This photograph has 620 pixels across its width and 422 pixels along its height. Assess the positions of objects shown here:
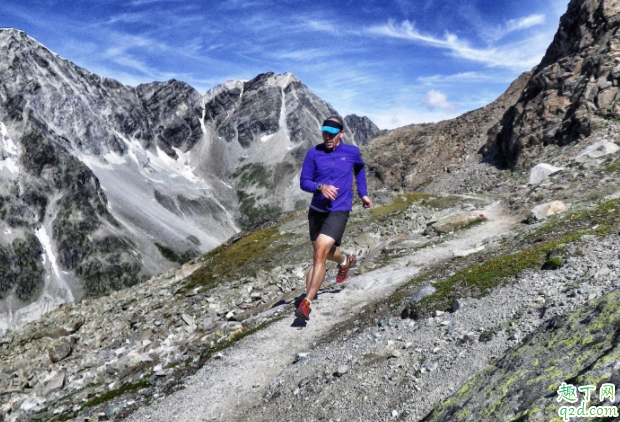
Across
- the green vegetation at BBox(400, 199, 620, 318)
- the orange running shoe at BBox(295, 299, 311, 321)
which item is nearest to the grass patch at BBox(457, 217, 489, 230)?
the green vegetation at BBox(400, 199, 620, 318)

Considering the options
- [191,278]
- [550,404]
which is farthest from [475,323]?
[191,278]

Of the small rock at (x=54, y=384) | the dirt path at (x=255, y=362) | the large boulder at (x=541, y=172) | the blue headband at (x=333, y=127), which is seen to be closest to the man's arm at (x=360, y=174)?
the blue headband at (x=333, y=127)

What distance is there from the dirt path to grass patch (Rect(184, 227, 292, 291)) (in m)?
13.2

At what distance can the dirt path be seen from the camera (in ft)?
29.6

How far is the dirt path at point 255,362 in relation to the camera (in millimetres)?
9016

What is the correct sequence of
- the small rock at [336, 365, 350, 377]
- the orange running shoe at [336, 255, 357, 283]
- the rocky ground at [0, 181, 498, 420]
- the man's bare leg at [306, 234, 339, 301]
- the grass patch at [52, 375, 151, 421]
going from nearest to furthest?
the small rock at [336, 365, 350, 377]
the man's bare leg at [306, 234, 339, 301]
the grass patch at [52, 375, 151, 421]
the orange running shoe at [336, 255, 357, 283]
the rocky ground at [0, 181, 498, 420]

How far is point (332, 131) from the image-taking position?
10062 mm

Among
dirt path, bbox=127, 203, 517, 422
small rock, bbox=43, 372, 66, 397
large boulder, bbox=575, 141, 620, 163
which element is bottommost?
small rock, bbox=43, 372, 66, 397

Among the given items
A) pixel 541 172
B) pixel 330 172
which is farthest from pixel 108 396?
pixel 541 172

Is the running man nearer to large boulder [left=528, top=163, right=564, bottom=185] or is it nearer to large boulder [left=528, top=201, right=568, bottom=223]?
large boulder [left=528, top=201, right=568, bottom=223]

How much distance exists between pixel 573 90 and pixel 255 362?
2181 inches

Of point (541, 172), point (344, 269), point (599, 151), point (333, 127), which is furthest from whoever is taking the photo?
point (541, 172)

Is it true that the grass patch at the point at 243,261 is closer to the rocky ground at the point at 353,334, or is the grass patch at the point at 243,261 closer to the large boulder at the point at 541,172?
the rocky ground at the point at 353,334

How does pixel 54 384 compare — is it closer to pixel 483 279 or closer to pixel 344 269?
pixel 344 269
